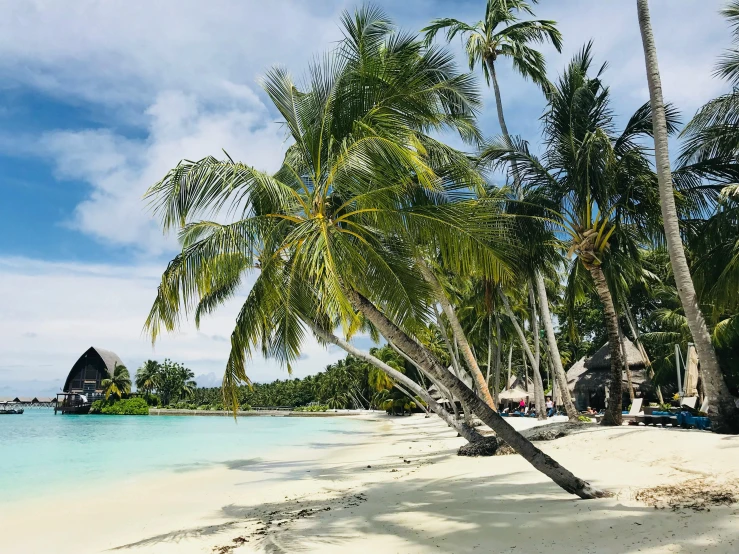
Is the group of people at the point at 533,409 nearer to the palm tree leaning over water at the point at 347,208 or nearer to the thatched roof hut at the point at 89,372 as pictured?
the palm tree leaning over water at the point at 347,208

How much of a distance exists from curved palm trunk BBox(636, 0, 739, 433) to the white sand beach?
25.1 inches

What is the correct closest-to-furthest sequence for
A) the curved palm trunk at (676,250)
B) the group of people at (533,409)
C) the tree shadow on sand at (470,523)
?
1. the tree shadow on sand at (470,523)
2. the curved palm trunk at (676,250)
3. the group of people at (533,409)

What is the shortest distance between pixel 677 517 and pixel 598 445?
5464mm

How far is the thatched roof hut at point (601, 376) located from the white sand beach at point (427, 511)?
48.3ft

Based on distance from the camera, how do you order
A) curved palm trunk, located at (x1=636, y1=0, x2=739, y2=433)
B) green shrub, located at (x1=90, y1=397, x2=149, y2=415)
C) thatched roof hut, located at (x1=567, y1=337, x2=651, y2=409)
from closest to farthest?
curved palm trunk, located at (x1=636, y1=0, x2=739, y2=433)
thatched roof hut, located at (x1=567, y1=337, x2=651, y2=409)
green shrub, located at (x1=90, y1=397, x2=149, y2=415)

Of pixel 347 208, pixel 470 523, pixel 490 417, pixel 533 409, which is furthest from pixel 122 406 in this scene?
pixel 470 523

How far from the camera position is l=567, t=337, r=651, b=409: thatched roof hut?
78.8ft

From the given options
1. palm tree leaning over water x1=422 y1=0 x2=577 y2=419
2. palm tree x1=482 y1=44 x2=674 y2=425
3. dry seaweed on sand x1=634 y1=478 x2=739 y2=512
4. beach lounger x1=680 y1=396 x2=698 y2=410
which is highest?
palm tree leaning over water x1=422 y1=0 x2=577 y2=419

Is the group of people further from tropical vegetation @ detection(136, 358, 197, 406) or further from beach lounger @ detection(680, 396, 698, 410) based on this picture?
tropical vegetation @ detection(136, 358, 197, 406)

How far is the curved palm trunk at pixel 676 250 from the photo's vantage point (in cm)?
821

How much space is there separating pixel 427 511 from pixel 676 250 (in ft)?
18.4

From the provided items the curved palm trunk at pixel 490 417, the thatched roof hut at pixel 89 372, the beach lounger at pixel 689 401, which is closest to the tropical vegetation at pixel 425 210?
the curved palm trunk at pixel 490 417

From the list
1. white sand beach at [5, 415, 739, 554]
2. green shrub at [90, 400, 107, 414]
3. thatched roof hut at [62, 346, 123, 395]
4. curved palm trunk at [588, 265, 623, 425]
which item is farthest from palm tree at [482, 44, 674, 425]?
thatched roof hut at [62, 346, 123, 395]

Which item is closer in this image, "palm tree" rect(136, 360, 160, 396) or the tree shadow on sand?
the tree shadow on sand
